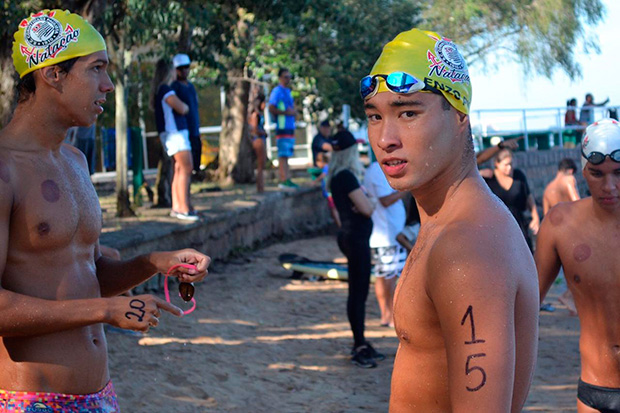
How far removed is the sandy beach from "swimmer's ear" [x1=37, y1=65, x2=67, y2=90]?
359 cm

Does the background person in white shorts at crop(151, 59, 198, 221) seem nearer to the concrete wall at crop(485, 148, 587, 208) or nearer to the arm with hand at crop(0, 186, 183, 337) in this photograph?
the arm with hand at crop(0, 186, 183, 337)

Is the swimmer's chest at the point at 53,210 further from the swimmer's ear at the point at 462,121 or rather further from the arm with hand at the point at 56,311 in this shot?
the swimmer's ear at the point at 462,121

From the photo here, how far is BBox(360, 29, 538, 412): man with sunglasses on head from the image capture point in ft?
5.84

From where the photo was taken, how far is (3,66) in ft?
23.6

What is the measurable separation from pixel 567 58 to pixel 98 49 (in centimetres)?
3005

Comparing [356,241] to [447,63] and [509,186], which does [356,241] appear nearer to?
[509,186]

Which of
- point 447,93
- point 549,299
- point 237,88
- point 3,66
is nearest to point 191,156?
point 3,66

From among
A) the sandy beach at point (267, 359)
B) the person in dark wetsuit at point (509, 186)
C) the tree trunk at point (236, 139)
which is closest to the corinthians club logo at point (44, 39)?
the sandy beach at point (267, 359)

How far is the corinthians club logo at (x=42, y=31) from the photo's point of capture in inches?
116

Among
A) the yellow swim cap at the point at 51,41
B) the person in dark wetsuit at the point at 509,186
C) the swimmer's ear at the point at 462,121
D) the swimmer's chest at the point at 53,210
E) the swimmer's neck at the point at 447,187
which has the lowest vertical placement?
the person in dark wetsuit at the point at 509,186

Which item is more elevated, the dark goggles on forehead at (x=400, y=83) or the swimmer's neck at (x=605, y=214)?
the dark goggles on forehead at (x=400, y=83)

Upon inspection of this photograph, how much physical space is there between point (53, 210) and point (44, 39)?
611 mm

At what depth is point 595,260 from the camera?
4.19 metres

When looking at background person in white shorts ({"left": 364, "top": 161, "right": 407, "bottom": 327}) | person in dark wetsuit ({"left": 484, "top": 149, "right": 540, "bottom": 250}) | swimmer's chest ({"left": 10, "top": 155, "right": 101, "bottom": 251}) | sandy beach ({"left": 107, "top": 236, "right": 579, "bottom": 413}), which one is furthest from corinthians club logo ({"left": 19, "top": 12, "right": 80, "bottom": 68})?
person in dark wetsuit ({"left": 484, "top": 149, "right": 540, "bottom": 250})
